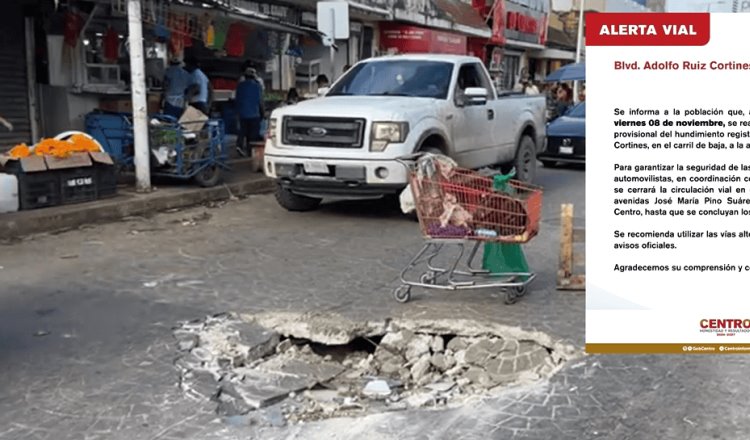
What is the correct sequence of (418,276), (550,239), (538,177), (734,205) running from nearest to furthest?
1. (734,205)
2. (418,276)
3. (550,239)
4. (538,177)

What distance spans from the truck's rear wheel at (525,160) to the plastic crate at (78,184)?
20.5 feet

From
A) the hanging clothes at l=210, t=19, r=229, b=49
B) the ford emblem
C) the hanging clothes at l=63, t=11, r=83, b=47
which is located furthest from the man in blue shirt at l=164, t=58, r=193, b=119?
the ford emblem

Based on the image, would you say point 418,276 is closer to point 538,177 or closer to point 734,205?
point 734,205

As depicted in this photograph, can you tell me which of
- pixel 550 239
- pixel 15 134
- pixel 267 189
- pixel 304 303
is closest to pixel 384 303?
pixel 304 303

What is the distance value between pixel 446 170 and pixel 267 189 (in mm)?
6894

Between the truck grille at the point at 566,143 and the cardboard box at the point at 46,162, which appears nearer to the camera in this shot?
the cardboard box at the point at 46,162

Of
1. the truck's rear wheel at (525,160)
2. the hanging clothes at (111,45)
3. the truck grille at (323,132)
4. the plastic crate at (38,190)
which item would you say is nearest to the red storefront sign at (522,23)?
the truck's rear wheel at (525,160)

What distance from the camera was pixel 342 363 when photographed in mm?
5250

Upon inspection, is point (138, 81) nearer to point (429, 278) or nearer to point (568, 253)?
point (429, 278)

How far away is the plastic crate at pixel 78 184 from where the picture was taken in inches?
379

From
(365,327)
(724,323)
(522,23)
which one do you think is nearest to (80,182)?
(365,327)

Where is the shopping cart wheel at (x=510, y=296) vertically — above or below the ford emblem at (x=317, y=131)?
below

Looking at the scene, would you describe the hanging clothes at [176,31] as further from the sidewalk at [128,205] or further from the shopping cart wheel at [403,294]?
the shopping cart wheel at [403,294]

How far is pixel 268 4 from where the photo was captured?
16156 millimetres
